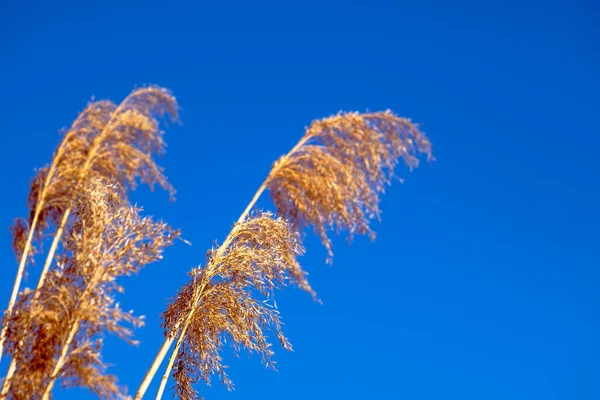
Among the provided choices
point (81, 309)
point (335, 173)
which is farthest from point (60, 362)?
point (335, 173)

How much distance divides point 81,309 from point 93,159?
251cm

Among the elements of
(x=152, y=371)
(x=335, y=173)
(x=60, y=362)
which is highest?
→ (x=335, y=173)

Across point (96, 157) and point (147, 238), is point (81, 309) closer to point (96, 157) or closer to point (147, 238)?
point (147, 238)

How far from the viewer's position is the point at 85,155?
19.2ft

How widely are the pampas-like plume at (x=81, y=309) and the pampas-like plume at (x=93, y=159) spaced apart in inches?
68.9

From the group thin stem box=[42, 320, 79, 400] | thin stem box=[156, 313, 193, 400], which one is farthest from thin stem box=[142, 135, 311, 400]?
thin stem box=[42, 320, 79, 400]

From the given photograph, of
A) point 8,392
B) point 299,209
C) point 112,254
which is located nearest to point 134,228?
point 112,254

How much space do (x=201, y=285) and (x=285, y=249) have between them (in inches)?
23.2

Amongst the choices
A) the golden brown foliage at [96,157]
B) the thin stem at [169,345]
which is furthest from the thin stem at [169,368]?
the golden brown foliage at [96,157]

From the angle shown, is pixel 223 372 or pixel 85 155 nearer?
pixel 223 372

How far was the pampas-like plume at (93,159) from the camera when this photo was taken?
5688mm

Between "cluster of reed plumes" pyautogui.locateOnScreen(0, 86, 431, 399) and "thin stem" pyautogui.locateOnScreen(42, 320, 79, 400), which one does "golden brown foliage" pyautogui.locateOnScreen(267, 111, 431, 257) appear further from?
"thin stem" pyautogui.locateOnScreen(42, 320, 79, 400)

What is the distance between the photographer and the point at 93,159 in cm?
587

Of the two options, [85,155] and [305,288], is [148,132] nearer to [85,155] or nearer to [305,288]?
[85,155]
